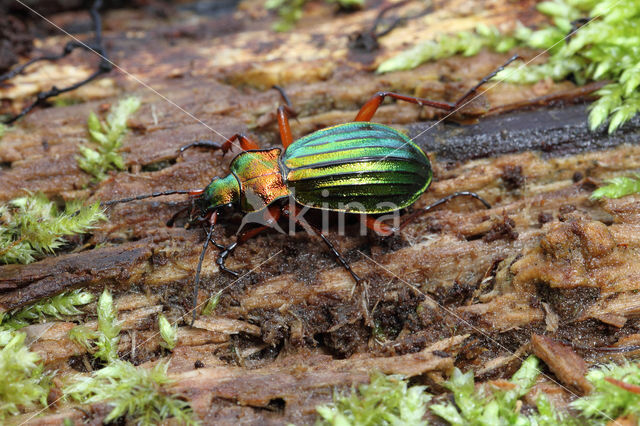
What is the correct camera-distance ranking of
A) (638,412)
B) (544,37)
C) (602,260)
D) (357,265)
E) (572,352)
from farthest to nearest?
(544,37), (357,265), (602,260), (572,352), (638,412)

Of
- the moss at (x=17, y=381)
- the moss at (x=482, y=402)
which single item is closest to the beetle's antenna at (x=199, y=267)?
the moss at (x=17, y=381)

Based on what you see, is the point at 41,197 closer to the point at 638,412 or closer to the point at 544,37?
the point at 638,412

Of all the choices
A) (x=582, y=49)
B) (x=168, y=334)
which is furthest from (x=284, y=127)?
(x=582, y=49)

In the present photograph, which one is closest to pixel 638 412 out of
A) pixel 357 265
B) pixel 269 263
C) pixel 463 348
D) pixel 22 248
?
pixel 463 348

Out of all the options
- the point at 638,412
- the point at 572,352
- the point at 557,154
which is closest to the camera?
the point at 638,412

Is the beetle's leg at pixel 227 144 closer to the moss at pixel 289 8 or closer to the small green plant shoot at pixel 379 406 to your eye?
the moss at pixel 289 8

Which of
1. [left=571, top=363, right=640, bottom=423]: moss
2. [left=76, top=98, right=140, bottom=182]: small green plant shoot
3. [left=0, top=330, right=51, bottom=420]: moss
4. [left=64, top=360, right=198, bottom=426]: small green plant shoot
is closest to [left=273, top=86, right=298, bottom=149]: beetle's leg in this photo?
[left=76, top=98, right=140, bottom=182]: small green plant shoot

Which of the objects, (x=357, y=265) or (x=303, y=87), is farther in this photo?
(x=303, y=87)
